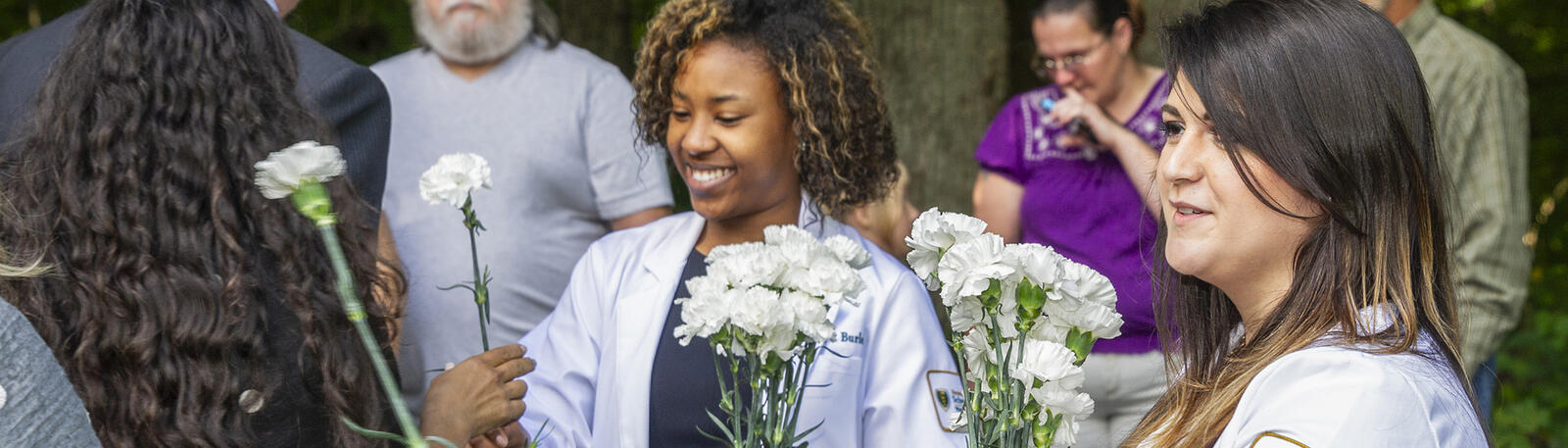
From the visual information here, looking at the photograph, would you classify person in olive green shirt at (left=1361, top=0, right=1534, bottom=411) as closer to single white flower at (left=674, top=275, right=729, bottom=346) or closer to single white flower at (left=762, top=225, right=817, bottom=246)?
single white flower at (left=762, top=225, right=817, bottom=246)

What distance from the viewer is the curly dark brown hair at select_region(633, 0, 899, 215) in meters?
2.37

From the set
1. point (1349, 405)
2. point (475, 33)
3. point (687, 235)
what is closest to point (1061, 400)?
point (1349, 405)

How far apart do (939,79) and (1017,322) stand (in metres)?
2.98

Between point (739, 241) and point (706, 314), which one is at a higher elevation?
point (706, 314)

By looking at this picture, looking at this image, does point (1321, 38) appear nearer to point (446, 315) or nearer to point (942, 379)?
point (942, 379)

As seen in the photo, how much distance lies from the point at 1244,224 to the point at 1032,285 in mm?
297

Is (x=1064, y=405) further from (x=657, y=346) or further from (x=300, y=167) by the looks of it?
(x=657, y=346)

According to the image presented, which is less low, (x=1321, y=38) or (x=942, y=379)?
(x=1321, y=38)

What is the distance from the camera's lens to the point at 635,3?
21.7 ft

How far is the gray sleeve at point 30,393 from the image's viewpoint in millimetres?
1261

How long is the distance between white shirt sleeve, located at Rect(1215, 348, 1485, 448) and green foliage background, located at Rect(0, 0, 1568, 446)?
4793 mm

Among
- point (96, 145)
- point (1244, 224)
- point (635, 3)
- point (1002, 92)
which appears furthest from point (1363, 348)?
point (635, 3)

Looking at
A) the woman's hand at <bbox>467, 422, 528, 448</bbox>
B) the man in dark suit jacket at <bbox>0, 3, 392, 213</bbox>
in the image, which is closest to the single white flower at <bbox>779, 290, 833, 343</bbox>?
the woman's hand at <bbox>467, 422, 528, 448</bbox>

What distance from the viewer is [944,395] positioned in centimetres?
210
